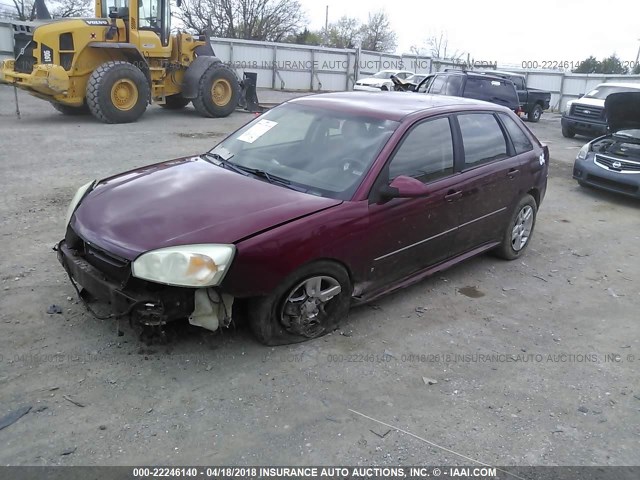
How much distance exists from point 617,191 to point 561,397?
20.0ft

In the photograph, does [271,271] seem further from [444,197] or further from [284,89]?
[284,89]

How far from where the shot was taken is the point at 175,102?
50.5ft

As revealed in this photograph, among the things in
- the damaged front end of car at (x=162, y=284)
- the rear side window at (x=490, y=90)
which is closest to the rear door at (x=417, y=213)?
the damaged front end of car at (x=162, y=284)

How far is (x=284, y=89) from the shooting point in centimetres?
Result: 2678

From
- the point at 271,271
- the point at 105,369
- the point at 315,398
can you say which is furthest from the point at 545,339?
the point at 105,369

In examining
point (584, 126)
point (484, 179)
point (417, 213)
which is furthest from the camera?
point (584, 126)

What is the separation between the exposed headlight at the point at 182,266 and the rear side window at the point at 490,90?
12.2 metres

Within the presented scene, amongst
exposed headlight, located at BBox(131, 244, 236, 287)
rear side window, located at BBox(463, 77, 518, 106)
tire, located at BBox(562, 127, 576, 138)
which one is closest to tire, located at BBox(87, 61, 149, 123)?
rear side window, located at BBox(463, 77, 518, 106)

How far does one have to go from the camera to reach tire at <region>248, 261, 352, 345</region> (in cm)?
327

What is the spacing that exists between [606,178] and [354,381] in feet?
22.7

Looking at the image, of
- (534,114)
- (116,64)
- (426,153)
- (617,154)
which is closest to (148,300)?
(426,153)

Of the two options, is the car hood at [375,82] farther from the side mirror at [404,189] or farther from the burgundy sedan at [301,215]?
the side mirror at [404,189]

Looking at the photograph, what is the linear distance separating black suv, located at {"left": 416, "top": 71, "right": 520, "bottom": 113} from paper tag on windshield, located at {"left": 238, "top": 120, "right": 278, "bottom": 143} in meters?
10.1

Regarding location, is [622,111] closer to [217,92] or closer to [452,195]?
[452,195]
